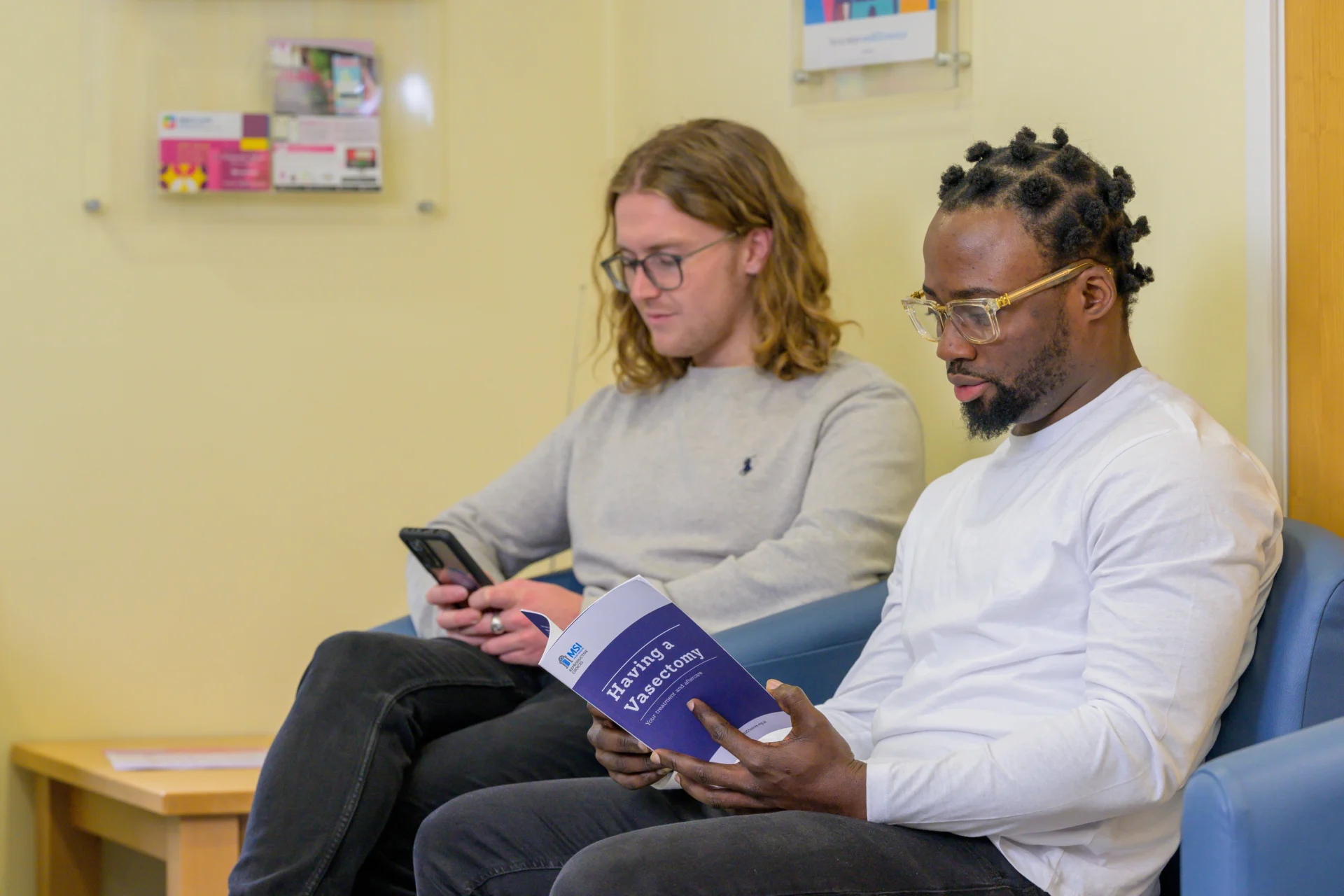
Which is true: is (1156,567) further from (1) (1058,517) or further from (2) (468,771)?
(2) (468,771)

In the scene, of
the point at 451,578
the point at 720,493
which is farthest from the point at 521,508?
the point at 720,493

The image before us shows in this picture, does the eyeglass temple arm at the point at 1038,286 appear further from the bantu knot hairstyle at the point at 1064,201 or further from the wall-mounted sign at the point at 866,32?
the wall-mounted sign at the point at 866,32

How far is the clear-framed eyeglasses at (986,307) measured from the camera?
137cm

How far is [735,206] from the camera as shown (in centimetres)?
214

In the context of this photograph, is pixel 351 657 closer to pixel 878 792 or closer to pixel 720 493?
pixel 720 493

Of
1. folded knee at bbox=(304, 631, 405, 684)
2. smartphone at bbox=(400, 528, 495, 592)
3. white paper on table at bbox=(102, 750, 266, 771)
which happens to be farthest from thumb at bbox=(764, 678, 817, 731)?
white paper on table at bbox=(102, 750, 266, 771)

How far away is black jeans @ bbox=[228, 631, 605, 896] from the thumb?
1.96 feet

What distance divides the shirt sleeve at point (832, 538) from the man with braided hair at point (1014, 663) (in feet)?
1.12

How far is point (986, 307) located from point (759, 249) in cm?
84

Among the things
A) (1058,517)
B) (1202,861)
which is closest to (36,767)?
(1058,517)

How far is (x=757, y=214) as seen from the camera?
7.11ft

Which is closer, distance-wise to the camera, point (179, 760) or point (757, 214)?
point (757, 214)

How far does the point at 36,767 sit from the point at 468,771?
1.24 metres

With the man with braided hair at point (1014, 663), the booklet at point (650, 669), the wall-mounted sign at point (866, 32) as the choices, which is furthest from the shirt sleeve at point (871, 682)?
the wall-mounted sign at point (866, 32)
